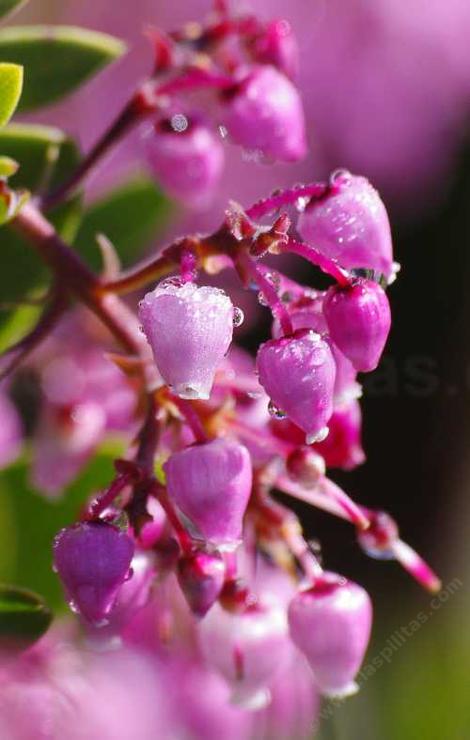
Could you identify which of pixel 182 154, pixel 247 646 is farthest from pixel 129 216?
pixel 247 646

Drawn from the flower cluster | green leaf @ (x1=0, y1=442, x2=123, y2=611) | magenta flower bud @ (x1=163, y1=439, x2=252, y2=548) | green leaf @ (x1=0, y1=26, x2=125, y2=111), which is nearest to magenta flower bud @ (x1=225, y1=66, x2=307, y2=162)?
the flower cluster

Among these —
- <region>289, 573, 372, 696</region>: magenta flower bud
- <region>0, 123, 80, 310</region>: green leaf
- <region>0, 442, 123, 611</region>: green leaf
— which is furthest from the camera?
<region>0, 442, 123, 611</region>: green leaf

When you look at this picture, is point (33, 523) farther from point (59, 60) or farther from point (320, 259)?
point (320, 259)

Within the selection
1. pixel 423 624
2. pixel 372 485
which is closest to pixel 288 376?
pixel 423 624

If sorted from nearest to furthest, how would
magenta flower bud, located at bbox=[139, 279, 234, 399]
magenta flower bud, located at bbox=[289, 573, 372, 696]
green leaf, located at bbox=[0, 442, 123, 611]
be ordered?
magenta flower bud, located at bbox=[139, 279, 234, 399], magenta flower bud, located at bbox=[289, 573, 372, 696], green leaf, located at bbox=[0, 442, 123, 611]

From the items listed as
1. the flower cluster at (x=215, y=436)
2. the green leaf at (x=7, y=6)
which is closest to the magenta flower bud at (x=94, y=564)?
the flower cluster at (x=215, y=436)

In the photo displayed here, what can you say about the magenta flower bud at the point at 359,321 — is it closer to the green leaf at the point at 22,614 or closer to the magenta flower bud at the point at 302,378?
the magenta flower bud at the point at 302,378

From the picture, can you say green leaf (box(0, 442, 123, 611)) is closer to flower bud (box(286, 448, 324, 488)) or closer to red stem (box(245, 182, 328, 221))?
flower bud (box(286, 448, 324, 488))
